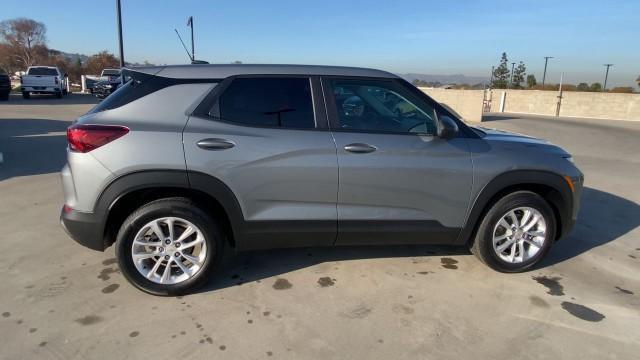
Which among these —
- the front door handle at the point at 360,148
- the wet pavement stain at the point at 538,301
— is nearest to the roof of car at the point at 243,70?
the front door handle at the point at 360,148

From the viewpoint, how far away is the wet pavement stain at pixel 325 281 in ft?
11.4

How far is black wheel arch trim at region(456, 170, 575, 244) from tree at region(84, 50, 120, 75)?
50.8 m

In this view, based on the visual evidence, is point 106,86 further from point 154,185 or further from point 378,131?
point 378,131

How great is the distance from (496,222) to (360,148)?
4.52ft

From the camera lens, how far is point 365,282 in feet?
11.5

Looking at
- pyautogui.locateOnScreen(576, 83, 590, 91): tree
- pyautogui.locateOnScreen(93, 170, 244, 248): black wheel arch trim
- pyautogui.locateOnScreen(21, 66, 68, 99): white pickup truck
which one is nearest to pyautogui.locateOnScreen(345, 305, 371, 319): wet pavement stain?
pyautogui.locateOnScreen(93, 170, 244, 248): black wheel arch trim

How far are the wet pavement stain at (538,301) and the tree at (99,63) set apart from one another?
2021 inches

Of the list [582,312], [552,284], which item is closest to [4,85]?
[552,284]

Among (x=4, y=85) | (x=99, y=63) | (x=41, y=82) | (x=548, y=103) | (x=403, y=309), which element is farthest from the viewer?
(x=99, y=63)

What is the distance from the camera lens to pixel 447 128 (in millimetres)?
3283

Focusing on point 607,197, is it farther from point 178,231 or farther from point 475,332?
point 178,231

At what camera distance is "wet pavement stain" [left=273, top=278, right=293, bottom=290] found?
341cm

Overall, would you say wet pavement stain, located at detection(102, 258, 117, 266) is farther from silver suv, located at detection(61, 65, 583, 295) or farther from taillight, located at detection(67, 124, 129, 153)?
taillight, located at detection(67, 124, 129, 153)

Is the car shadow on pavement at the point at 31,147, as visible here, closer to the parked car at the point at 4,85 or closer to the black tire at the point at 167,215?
the black tire at the point at 167,215
